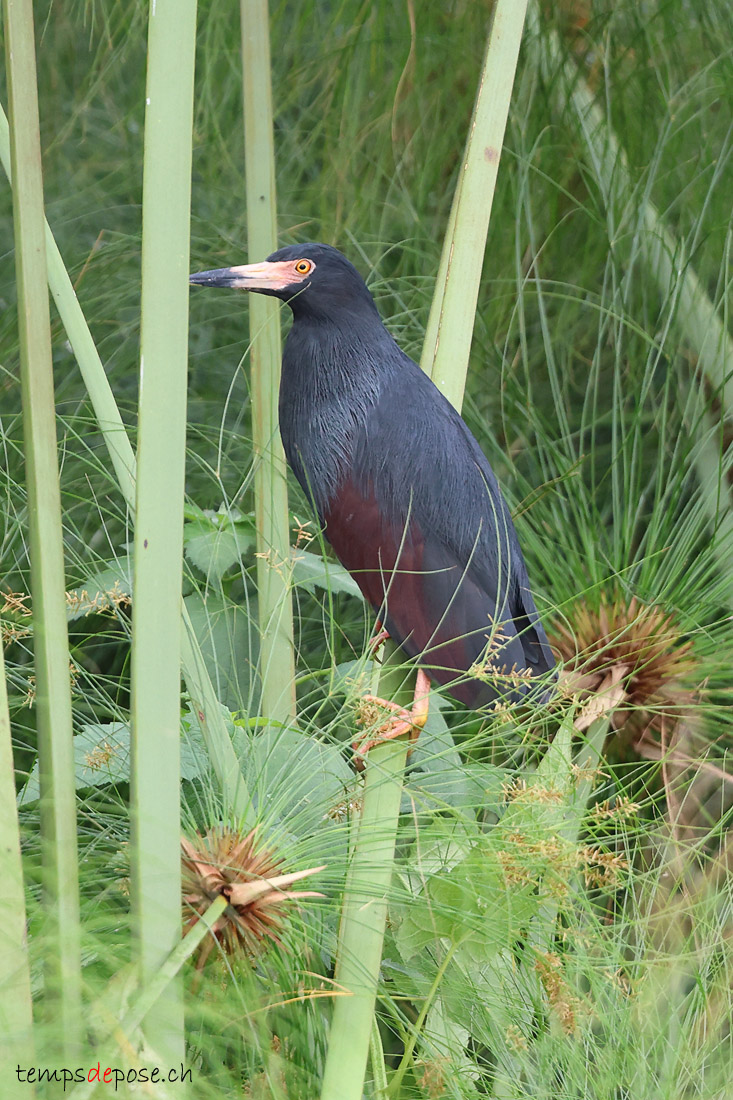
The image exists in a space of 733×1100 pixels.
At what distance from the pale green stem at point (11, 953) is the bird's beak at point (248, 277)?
2.29 ft

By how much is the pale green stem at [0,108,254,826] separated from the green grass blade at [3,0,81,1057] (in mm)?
125

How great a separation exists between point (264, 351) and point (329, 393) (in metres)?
0.16

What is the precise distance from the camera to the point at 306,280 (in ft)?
4.32

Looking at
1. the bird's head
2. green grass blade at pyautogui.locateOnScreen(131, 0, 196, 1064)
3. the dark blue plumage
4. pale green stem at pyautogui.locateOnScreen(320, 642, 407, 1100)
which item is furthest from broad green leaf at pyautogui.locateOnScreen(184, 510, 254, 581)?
green grass blade at pyautogui.locateOnScreen(131, 0, 196, 1064)

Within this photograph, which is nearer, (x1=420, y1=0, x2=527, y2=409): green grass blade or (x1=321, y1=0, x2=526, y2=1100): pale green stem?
(x1=321, y1=0, x2=526, y2=1100): pale green stem

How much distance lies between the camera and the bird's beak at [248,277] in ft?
3.92

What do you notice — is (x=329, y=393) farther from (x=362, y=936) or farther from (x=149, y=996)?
(x=149, y=996)

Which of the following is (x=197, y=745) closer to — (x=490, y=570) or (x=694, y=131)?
(x=490, y=570)

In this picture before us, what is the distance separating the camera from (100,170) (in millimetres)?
1897

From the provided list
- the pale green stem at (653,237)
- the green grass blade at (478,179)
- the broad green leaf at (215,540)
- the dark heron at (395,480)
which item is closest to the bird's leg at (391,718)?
the dark heron at (395,480)

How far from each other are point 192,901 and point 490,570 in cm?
77

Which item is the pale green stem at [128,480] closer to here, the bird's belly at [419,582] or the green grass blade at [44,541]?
the green grass blade at [44,541]

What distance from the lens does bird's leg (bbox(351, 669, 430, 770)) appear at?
0.83m

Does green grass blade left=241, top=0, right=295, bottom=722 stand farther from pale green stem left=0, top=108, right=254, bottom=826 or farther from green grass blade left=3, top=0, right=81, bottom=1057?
green grass blade left=3, top=0, right=81, bottom=1057
